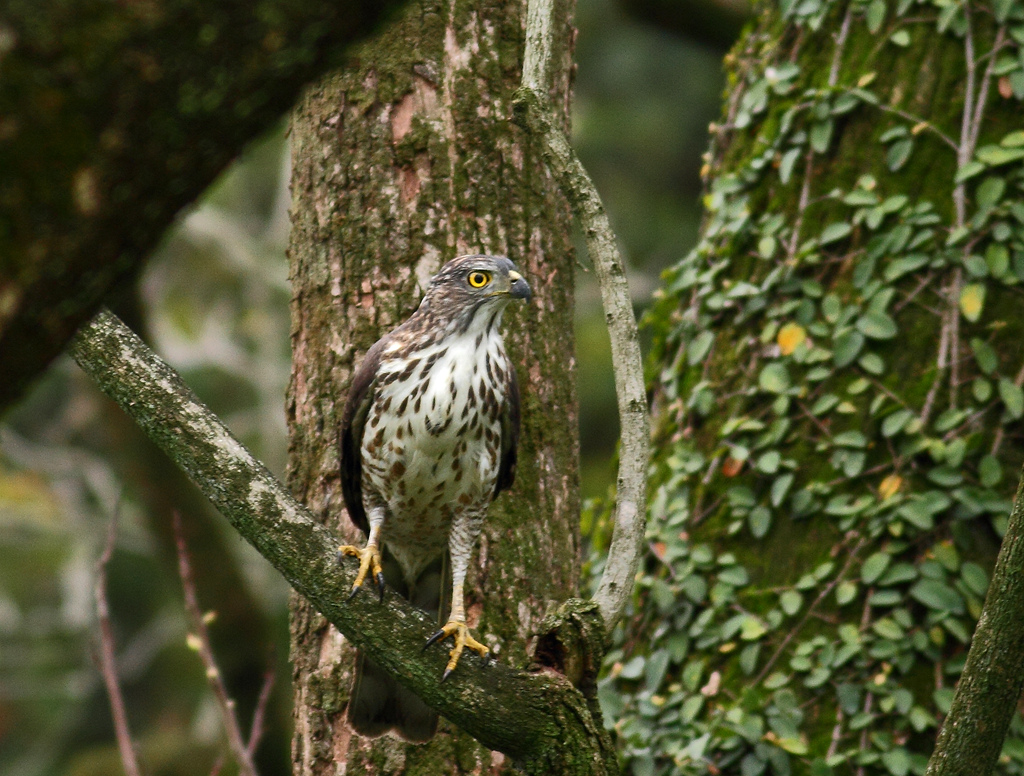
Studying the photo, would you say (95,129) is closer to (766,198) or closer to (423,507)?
(423,507)

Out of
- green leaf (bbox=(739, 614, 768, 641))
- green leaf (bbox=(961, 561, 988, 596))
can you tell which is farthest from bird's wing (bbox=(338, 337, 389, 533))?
green leaf (bbox=(961, 561, 988, 596))

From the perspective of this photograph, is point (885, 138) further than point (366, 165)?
Yes

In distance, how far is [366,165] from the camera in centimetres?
364

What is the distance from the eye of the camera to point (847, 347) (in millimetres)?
4188

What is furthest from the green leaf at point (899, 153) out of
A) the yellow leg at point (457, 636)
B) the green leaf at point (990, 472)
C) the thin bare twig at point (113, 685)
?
the thin bare twig at point (113, 685)

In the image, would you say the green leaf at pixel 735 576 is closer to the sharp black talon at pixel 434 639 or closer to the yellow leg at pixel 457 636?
the yellow leg at pixel 457 636

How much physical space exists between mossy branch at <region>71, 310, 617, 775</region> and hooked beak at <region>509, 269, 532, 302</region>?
1.06 metres

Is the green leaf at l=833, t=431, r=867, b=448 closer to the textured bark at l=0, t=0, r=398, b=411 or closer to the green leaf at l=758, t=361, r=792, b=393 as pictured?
the green leaf at l=758, t=361, r=792, b=393

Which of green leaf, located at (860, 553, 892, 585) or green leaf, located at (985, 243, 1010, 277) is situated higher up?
green leaf, located at (985, 243, 1010, 277)

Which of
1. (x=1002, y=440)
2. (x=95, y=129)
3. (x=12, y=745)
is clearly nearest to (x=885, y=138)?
(x=1002, y=440)

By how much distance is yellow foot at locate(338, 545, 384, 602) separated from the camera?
108 inches

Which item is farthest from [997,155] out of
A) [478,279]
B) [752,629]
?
[478,279]

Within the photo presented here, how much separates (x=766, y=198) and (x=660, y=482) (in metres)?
1.29

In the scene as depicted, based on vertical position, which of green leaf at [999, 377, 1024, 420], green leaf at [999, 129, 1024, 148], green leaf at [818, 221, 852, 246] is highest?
green leaf at [999, 129, 1024, 148]
